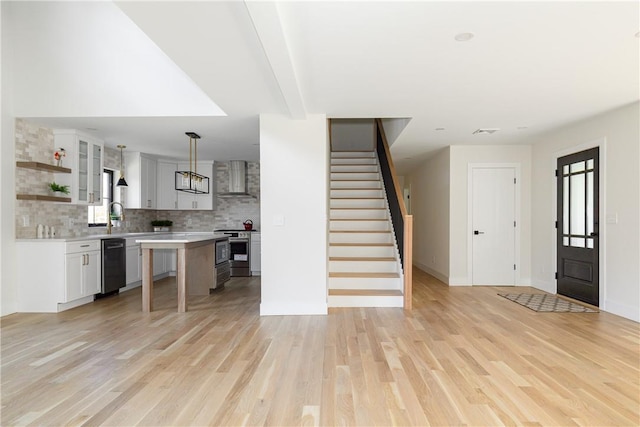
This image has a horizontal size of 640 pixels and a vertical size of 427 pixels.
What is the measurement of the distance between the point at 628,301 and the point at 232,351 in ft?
14.7

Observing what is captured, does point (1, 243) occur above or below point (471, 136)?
below

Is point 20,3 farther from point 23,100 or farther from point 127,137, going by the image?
point 127,137

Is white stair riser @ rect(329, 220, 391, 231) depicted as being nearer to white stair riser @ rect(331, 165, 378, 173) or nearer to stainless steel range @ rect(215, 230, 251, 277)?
white stair riser @ rect(331, 165, 378, 173)

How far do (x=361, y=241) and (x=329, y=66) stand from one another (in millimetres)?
3315

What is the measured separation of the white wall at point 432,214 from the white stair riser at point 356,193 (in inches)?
48.3

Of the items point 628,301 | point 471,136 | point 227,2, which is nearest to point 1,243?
point 227,2

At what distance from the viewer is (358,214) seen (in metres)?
6.50

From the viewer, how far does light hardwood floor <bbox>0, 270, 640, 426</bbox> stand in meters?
2.21

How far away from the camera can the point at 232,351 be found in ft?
10.7

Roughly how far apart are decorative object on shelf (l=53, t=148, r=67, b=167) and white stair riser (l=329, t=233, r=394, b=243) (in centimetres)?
403

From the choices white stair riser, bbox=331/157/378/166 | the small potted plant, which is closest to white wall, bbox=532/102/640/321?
white stair riser, bbox=331/157/378/166

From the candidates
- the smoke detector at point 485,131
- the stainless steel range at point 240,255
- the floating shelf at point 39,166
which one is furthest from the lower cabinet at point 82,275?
the smoke detector at point 485,131

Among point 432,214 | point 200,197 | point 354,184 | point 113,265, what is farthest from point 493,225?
point 113,265

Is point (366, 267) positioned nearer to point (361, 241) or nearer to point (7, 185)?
point (361, 241)
